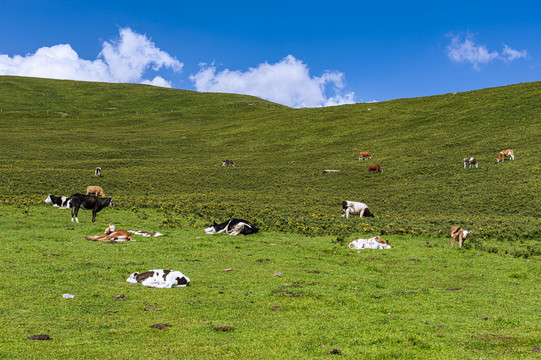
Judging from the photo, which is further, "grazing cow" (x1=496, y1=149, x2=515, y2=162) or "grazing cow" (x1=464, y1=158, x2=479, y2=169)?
"grazing cow" (x1=496, y1=149, x2=515, y2=162)

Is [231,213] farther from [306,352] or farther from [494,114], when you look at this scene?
[494,114]

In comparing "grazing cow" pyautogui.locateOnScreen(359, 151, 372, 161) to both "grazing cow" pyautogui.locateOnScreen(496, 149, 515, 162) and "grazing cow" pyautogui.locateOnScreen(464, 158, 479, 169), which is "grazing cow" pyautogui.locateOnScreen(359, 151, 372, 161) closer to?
"grazing cow" pyautogui.locateOnScreen(464, 158, 479, 169)

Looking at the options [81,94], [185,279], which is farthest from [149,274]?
[81,94]

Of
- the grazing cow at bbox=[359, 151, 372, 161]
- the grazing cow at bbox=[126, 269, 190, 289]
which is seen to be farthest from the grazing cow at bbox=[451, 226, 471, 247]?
the grazing cow at bbox=[359, 151, 372, 161]

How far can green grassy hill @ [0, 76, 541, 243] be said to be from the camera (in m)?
33.2

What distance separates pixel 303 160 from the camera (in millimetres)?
67000

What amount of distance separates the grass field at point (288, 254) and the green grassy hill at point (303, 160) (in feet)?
1.27

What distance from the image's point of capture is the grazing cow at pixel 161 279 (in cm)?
1285

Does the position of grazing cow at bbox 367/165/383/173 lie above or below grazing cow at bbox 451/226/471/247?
above

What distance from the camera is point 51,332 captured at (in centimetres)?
855

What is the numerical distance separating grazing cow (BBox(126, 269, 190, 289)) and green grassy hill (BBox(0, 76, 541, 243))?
45.7ft

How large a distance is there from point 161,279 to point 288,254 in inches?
293

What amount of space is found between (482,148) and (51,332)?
204ft

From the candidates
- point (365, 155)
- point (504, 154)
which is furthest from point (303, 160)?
point (504, 154)
